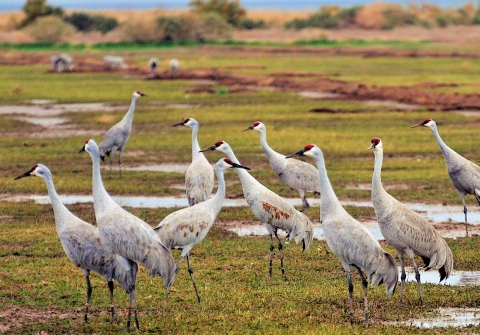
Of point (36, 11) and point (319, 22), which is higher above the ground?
point (36, 11)

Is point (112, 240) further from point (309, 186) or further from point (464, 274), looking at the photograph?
point (309, 186)

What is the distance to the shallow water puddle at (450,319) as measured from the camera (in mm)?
8516

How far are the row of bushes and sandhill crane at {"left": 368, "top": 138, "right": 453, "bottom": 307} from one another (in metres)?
89.0

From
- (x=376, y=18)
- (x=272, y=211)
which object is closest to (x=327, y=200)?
(x=272, y=211)

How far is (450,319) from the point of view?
871 centimetres

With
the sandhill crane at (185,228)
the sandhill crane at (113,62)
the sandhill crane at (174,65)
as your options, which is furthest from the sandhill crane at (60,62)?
the sandhill crane at (185,228)

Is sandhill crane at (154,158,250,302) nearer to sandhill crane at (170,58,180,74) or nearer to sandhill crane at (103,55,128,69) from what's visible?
sandhill crane at (170,58,180,74)

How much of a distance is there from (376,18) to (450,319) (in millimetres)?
91681

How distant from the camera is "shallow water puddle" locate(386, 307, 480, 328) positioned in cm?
852

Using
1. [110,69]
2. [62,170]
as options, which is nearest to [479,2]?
[110,69]

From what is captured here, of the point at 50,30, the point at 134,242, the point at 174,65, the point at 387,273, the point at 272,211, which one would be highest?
the point at 134,242

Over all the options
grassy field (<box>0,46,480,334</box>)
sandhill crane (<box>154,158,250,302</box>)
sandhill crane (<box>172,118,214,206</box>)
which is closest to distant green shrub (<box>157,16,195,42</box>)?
grassy field (<box>0,46,480,334</box>)

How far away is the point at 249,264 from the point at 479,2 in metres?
107

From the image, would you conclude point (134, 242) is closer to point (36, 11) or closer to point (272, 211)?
point (272, 211)
